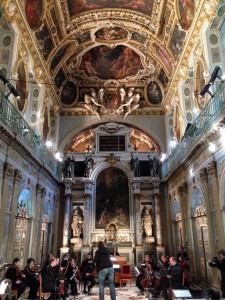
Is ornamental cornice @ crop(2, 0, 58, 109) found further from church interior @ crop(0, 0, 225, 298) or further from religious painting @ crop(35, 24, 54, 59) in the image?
religious painting @ crop(35, 24, 54, 59)

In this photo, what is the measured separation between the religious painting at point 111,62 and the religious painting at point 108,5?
3.23m

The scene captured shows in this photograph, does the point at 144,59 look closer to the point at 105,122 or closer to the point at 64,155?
the point at 105,122

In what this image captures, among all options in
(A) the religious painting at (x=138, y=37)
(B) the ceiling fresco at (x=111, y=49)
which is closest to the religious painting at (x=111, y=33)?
(B) the ceiling fresco at (x=111, y=49)

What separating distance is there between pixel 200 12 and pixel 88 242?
13354 mm

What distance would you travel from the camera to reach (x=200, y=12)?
34.6 ft

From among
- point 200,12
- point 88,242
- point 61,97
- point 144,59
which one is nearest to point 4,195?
point 88,242

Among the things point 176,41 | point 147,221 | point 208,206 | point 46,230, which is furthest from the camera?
point 147,221

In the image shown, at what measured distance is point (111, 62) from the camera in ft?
61.2

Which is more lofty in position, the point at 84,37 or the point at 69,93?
the point at 84,37

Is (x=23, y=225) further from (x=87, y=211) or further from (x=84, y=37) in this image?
(x=84, y=37)

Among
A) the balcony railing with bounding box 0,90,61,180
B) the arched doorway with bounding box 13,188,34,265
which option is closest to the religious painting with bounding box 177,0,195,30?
the balcony railing with bounding box 0,90,61,180

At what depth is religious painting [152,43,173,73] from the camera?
15605mm

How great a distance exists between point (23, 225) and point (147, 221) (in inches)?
319

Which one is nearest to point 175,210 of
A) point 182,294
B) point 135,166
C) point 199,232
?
point 135,166
